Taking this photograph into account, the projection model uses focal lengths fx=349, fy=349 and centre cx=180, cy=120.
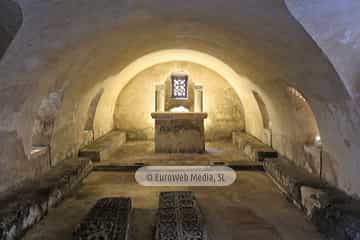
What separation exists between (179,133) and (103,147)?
87.5 inches

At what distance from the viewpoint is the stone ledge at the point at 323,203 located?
385cm

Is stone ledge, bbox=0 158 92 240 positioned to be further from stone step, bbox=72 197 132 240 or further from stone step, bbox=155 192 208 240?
stone step, bbox=155 192 208 240

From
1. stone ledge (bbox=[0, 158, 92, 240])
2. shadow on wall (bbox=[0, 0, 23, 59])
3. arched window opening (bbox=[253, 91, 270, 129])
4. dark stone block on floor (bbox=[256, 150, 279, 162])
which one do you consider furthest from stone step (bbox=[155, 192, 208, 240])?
arched window opening (bbox=[253, 91, 270, 129])

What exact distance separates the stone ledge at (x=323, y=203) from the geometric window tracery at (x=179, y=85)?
22.6 ft

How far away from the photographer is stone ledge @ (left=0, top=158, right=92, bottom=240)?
13.4 feet

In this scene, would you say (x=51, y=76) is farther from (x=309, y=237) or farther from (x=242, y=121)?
(x=242, y=121)

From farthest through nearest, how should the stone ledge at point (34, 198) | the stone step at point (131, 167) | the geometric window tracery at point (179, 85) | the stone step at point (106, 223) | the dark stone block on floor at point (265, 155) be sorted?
the geometric window tracery at point (179, 85) → the dark stone block on floor at point (265, 155) → the stone step at point (131, 167) → the stone ledge at point (34, 198) → the stone step at point (106, 223)

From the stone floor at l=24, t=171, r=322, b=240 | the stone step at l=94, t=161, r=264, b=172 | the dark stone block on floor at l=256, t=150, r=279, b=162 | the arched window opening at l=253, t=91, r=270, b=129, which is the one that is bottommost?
the stone floor at l=24, t=171, r=322, b=240

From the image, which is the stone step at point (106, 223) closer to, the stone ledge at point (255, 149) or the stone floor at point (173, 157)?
the stone floor at point (173, 157)

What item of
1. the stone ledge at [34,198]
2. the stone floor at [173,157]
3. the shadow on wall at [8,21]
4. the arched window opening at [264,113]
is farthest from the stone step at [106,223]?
the arched window opening at [264,113]

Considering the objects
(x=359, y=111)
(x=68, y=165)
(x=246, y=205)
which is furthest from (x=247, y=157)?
(x=359, y=111)

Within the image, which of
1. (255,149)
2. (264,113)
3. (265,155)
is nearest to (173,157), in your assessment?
(255,149)

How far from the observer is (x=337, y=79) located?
3.98 metres

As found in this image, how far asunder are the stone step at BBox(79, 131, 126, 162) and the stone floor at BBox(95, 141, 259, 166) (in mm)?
143
